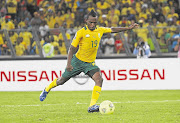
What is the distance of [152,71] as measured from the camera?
A: 56.2 ft

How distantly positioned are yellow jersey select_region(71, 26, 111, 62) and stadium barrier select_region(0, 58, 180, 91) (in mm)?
7156

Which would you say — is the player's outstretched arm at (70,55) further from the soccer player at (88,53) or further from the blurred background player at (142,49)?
the blurred background player at (142,49)

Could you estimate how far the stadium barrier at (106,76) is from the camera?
56.0ft

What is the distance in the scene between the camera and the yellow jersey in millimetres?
9641

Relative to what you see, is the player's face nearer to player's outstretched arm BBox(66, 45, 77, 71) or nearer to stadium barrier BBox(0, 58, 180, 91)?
player's outstretched arm BBox(66, 45, 77, 71)

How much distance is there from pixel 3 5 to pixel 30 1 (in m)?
1.68

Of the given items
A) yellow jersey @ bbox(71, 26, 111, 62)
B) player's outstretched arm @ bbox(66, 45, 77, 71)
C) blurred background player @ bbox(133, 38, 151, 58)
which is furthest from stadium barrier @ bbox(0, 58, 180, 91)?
player's outstretched arm @ bbox(66, 45, 77, 71)

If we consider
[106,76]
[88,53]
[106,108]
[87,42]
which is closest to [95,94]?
[106,108]

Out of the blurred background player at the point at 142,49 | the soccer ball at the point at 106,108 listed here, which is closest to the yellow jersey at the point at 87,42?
the soccer ball at the point at 106,108

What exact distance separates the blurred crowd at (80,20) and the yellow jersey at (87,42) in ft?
30.8

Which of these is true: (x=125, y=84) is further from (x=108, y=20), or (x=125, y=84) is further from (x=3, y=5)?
(x=3, y=5)

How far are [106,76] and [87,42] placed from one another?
294 inches

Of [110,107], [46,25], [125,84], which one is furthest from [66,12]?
[110,107]

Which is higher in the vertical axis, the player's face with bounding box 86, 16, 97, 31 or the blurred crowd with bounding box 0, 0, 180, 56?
the player's face with bounding box 86, 16, 97, 31
